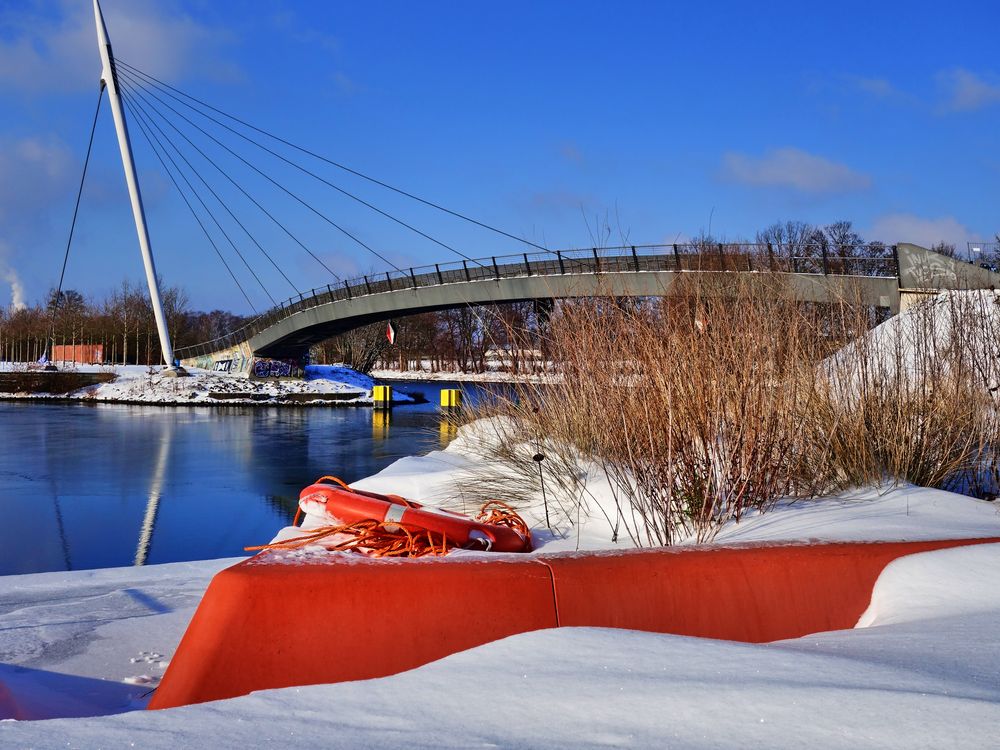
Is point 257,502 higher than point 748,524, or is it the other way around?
point 748,524

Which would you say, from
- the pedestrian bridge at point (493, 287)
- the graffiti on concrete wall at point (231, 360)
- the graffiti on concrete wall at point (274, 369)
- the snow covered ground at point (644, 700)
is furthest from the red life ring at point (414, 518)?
the graffiti on concrete wall at point (231, 360)

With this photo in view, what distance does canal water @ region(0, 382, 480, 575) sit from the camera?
702 centimetres

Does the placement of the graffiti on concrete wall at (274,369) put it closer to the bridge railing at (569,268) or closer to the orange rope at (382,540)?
the bridge railing at (569,268)

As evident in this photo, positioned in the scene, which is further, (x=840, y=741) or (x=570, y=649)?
(x=570, y=649)

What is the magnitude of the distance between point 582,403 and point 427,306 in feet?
84.9

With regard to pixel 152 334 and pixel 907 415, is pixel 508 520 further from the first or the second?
pixel 152 334

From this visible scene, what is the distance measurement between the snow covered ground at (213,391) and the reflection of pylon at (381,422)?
446cm

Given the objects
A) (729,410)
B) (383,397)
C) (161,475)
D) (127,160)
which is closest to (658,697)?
(729,410)

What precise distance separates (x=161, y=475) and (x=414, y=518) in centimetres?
880

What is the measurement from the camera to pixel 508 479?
5.43 metres

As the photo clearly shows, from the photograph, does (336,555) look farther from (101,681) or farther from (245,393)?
(245,393)

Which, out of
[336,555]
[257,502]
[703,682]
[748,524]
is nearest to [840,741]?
[703,682]

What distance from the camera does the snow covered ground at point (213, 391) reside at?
2945cm

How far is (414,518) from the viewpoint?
12.8 feet
